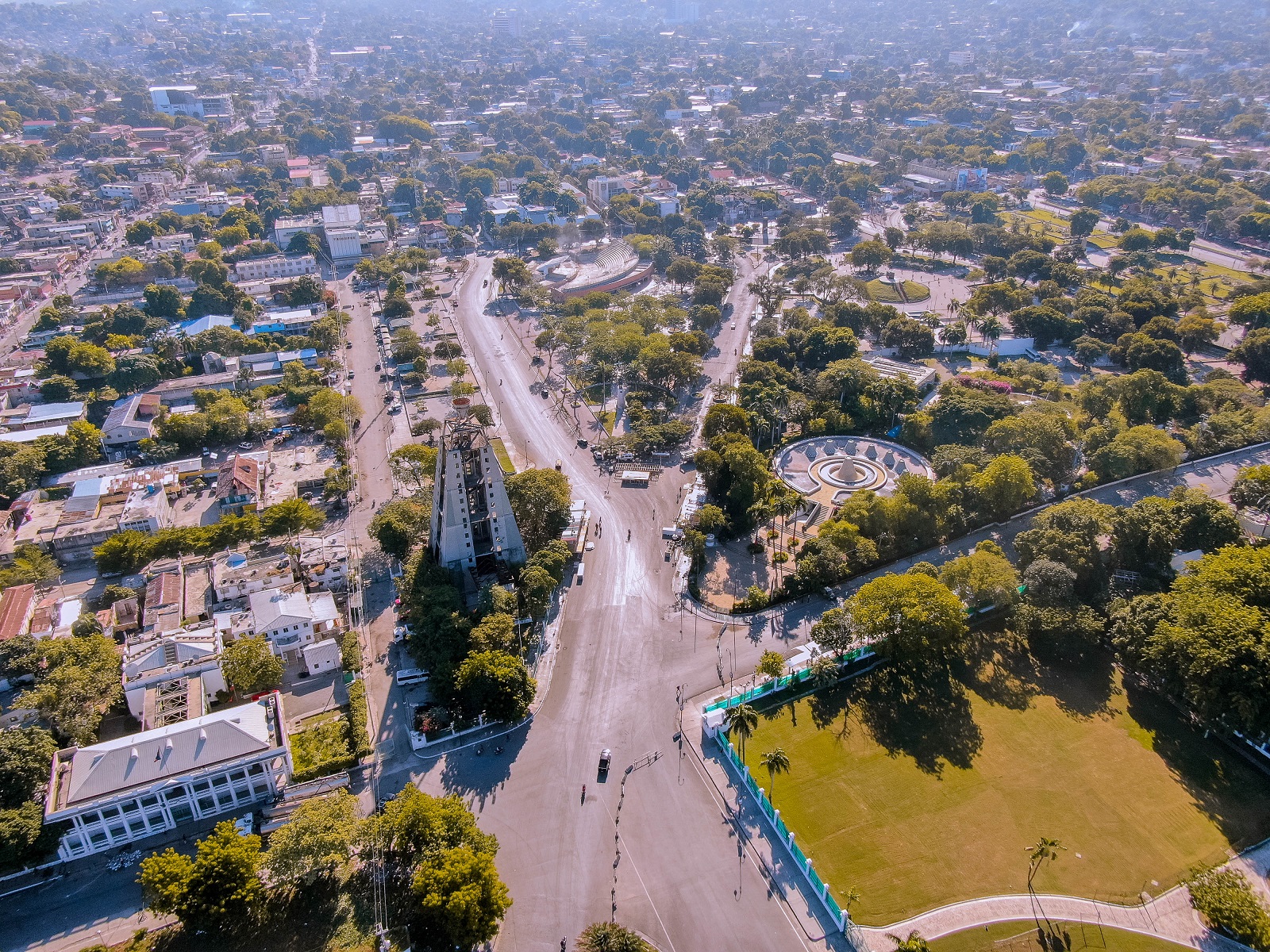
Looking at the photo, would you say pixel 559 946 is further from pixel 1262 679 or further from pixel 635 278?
pixel 635 278

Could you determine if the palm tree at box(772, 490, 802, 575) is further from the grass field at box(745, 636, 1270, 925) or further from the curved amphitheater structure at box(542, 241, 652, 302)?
the curved amphitheater structure at box(542, 241, 652, 302)

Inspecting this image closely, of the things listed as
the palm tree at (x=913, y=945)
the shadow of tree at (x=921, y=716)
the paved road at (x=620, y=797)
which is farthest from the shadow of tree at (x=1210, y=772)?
the paved road at (x=620, y=797)

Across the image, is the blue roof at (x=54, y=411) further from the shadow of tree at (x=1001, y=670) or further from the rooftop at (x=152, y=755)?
the shadow of tree at (x=1001, y=670)

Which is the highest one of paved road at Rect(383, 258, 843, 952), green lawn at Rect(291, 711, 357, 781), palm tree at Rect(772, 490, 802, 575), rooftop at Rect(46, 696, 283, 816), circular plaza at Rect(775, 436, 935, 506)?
rooftop at Rect(46, 696, 283, 816)

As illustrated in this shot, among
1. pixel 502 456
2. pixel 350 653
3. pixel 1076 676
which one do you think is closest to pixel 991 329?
pixel 1076 676

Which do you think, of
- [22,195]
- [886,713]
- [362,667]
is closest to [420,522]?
[362,667]

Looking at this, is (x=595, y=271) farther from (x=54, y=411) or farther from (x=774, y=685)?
(x=774, y=685)

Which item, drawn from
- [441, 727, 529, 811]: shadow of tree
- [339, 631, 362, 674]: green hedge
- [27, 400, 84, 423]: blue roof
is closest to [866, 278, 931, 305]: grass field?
[339, 631, 362, 674]: green hedge
